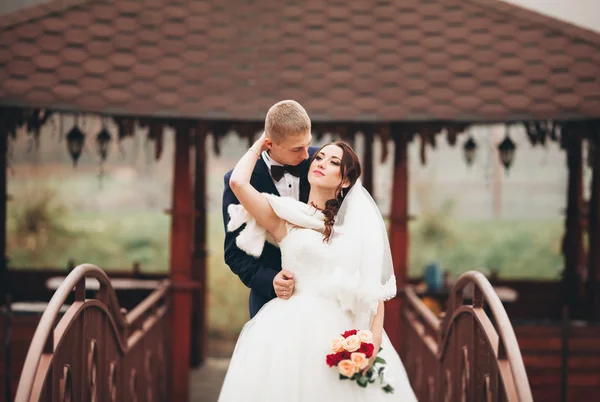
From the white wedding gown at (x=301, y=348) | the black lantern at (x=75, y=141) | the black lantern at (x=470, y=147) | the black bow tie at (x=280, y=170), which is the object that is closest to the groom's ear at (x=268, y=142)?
the black bow tie at (x=280, y=170)

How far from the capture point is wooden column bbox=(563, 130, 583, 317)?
9672mm

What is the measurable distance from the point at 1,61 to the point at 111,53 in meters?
1.11

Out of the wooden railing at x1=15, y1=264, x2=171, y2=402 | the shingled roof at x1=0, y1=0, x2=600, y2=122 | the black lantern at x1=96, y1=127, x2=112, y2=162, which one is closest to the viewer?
the wooden railing at x1=15, y1=264, x2=171, y2=402

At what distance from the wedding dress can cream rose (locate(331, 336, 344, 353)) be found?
15cm

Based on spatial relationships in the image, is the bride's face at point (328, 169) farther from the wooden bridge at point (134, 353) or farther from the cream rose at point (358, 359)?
the wooden bridge at point (134, 353)

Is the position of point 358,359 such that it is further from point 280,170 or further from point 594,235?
point 594,235

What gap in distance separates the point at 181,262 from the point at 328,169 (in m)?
4.89

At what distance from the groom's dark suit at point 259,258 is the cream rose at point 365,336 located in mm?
612

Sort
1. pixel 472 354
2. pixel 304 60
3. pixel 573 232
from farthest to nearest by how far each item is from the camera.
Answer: pixel 573 232
pixel 304 60
pixel 472 354

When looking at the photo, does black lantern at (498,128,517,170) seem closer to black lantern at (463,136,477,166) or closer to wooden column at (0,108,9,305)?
black lantern at (463,136,477,166)

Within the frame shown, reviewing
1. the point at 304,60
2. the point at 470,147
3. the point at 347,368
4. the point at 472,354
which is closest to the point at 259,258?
the point at 347,368

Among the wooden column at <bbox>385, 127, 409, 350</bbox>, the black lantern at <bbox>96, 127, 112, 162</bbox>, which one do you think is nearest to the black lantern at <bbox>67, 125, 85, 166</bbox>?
the black lantern at <bbox>96, 127, 112, 162</bbox>

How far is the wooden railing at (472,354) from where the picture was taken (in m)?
3.34

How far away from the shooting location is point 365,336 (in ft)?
10.7
